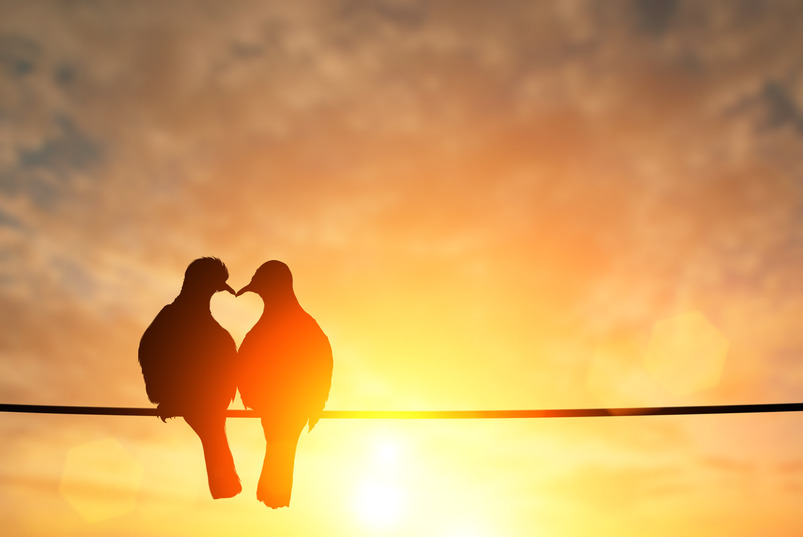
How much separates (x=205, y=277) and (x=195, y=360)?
2.41ft

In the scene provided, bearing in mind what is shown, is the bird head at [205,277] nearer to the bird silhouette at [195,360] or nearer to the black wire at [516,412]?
the bird silhouette at [195,360]

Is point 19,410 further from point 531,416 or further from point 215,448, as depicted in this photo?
point 531,416

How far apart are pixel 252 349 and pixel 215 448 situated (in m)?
0.83

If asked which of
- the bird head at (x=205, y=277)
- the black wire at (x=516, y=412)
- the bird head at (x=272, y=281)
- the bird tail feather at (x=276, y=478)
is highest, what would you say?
the bird head at (x=205, y=277)

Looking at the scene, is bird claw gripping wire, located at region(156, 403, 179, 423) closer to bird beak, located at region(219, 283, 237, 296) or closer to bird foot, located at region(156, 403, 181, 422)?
bird foot, located at region(156, 403, 181, 422)

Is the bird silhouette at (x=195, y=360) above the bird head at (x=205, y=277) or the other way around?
the other way around

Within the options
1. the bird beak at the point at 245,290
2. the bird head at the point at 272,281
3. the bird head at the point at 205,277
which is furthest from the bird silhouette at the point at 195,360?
the bird head at the point at 272,281

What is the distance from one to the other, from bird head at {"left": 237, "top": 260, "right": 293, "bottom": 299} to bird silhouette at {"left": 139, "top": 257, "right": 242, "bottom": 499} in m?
0.47

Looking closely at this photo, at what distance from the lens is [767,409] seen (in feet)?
20.4

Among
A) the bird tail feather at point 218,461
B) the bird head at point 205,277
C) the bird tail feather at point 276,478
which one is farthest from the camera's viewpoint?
the bird head at point 205,277

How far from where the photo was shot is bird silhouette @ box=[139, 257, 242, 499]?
20.6 feet

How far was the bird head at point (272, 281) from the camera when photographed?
647cm

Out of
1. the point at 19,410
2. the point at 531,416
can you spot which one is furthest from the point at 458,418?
the point at 19,410

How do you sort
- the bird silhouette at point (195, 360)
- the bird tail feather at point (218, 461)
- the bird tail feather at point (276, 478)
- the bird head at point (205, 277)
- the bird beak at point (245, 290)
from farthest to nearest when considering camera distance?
the bird head at point (205, 277), the bird beak at point (245, 290), the bird silhouette at point (195, 360), the bird tail feather at point (218, 461), the bird tail feather at point (276, 478)
